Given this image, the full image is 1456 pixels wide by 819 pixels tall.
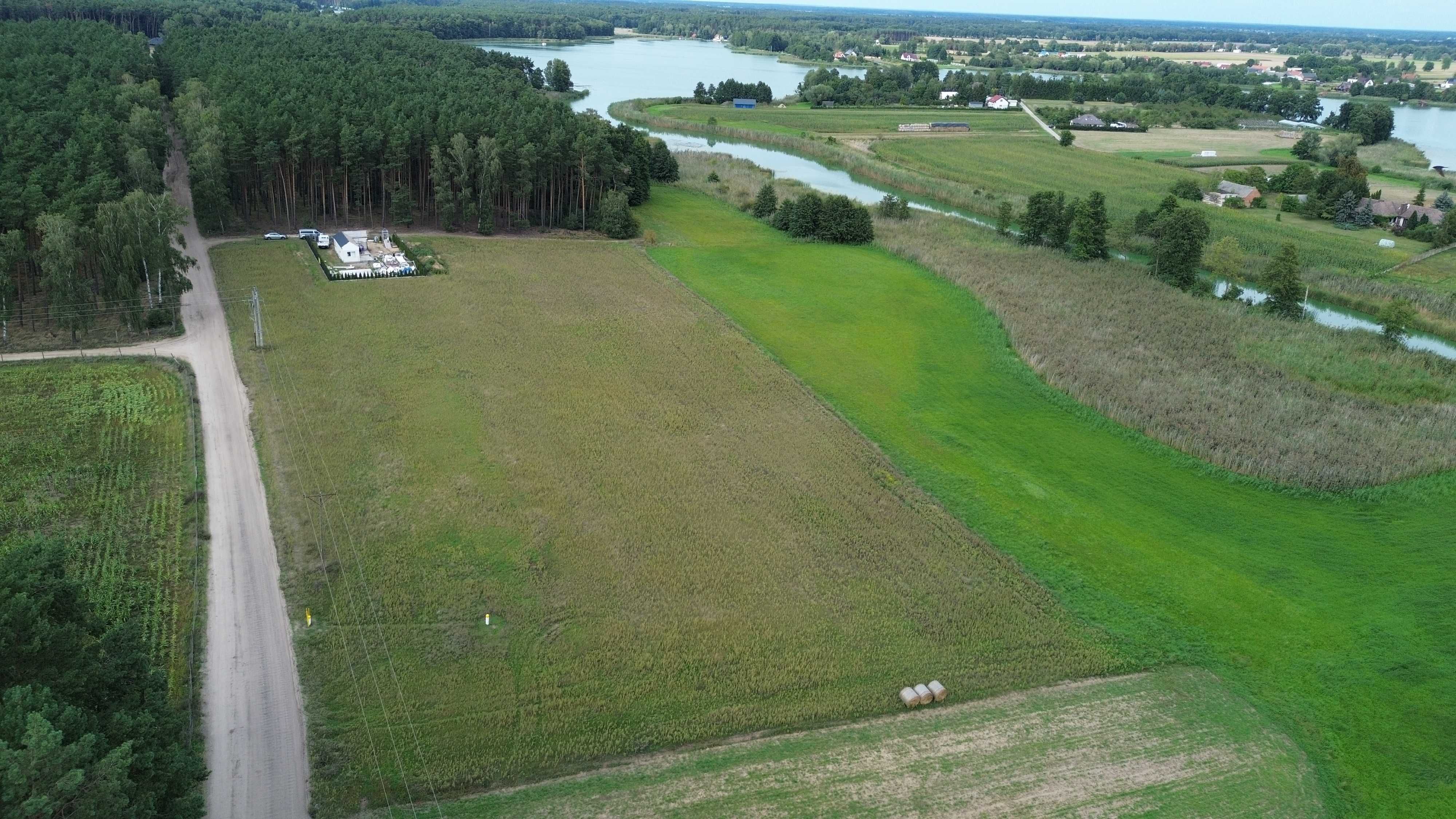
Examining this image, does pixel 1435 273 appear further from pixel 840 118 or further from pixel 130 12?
pixel 130 12

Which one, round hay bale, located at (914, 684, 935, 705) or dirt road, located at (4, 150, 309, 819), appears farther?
round hay bale, located at (914, 684, 935, 705)

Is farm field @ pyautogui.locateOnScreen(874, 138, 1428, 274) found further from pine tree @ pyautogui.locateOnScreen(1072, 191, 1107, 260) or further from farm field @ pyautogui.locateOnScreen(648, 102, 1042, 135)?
pine tree @ pyautogui.locateOnScreen(1072, 191, 1107, 260)

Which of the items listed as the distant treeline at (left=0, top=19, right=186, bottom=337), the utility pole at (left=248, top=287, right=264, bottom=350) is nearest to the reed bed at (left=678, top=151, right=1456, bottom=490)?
the utility pole at (left=248, top=287, right=264, bottom=350)

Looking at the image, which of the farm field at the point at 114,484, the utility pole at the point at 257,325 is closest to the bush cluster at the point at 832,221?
the utility pole at the point at 257,325

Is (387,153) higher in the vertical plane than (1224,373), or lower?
higher

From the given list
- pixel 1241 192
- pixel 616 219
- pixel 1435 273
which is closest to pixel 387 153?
pixel 616 219

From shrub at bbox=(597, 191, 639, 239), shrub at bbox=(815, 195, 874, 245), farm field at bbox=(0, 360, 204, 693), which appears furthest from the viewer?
shrub at bbox=(815, 195, 874, 245)

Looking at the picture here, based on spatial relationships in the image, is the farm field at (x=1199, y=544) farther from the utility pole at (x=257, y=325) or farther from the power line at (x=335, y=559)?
the utility pole at (x=257, y=325)
